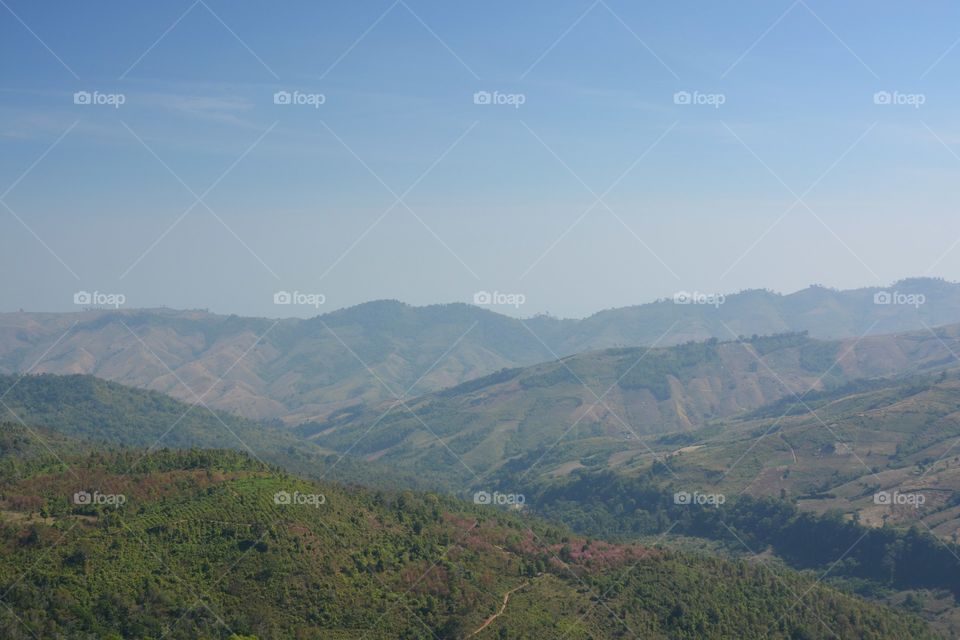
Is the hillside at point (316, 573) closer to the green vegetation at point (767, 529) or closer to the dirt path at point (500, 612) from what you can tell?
the dirt path at point (500, 612)

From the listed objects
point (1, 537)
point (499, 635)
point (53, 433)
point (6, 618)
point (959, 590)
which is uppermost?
point (53, 433)

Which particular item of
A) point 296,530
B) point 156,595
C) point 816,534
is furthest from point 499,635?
point 816,534

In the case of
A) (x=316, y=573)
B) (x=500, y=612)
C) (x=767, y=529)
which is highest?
(x=316, y=573)

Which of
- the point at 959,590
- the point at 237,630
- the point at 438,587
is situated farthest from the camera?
the point at 959,590

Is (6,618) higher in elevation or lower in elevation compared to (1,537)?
→ lower

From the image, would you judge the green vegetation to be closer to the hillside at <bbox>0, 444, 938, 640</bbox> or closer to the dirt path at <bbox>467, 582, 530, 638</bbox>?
the hillside at <bbox>0, 444, 938, 640</bbox>

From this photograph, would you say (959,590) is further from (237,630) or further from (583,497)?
(237,630)

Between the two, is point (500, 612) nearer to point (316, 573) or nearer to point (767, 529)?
point (316, 573)

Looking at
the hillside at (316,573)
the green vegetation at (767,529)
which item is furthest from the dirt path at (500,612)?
the green vegetation at (767,529)

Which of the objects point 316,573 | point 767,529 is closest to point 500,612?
point 316,573
